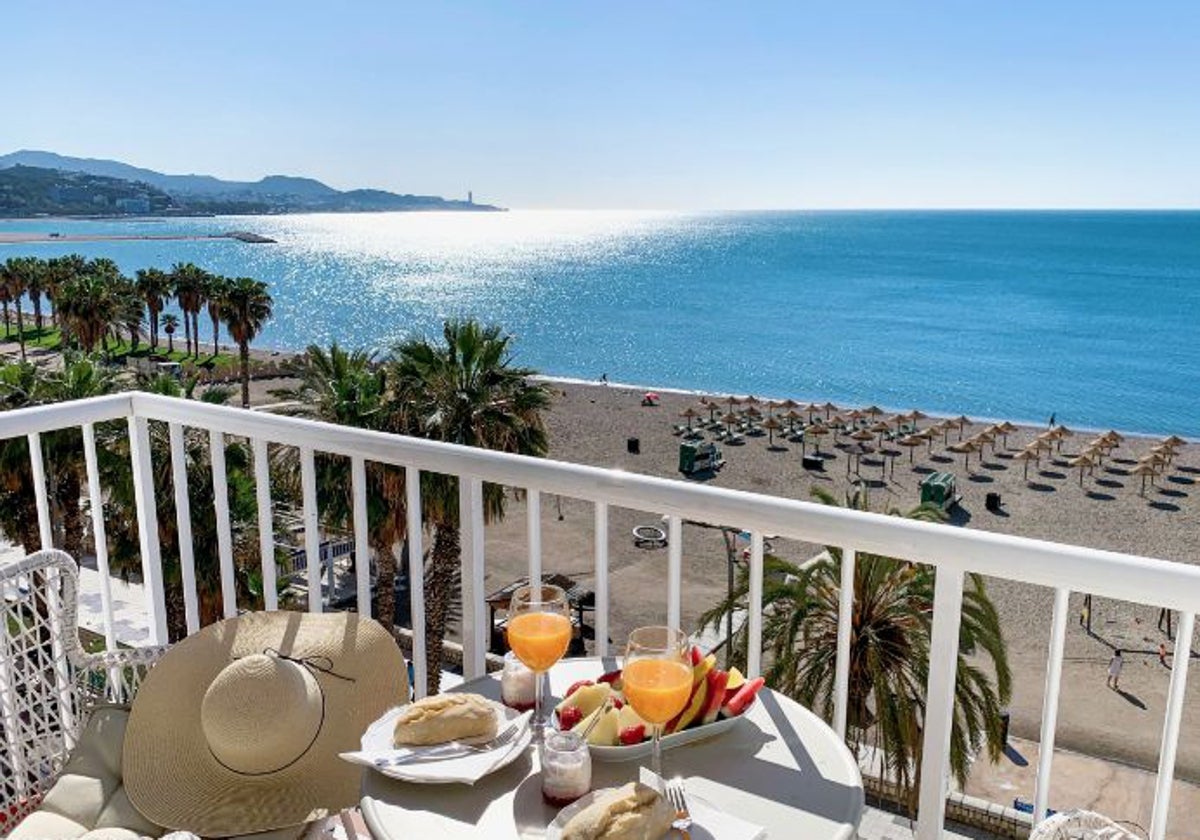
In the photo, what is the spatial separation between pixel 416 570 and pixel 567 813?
1.63m

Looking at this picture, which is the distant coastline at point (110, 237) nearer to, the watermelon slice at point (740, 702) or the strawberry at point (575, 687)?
the strawberry at point (575, 687)

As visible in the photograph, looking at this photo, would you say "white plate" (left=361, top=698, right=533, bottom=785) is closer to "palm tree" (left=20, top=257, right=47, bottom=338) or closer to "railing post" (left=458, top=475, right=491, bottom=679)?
"railing post" (left=458, top=475, right=491, bottom=679)

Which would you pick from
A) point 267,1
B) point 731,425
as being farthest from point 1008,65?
point 267,1

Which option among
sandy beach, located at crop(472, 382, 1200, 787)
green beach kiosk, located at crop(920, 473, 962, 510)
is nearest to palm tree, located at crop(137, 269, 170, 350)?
sandy beach, located at crop(472, 382, 1200, 787)

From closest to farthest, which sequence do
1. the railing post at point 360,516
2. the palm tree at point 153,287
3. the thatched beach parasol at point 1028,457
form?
the railing post at point 360,516 → the thatched beach parasol at point 1028,457 → the palm tree at point 153,287

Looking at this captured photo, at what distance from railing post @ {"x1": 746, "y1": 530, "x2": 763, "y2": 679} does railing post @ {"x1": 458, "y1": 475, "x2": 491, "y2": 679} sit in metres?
0.76

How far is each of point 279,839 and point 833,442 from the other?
3271cm

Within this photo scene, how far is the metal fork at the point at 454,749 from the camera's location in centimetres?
142

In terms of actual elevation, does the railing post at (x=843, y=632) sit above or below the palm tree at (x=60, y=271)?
above

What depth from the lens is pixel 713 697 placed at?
5.09 ft

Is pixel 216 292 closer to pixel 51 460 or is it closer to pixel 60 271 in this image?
pixel 60 271

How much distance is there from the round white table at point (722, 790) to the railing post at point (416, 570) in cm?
106

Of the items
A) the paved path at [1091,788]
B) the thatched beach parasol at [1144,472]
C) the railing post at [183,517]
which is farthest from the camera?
the thatched beach parasol at [1144,472]

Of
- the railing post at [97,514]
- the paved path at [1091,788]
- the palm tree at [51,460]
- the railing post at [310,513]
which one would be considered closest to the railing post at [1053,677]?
the railing post at [310,513]
